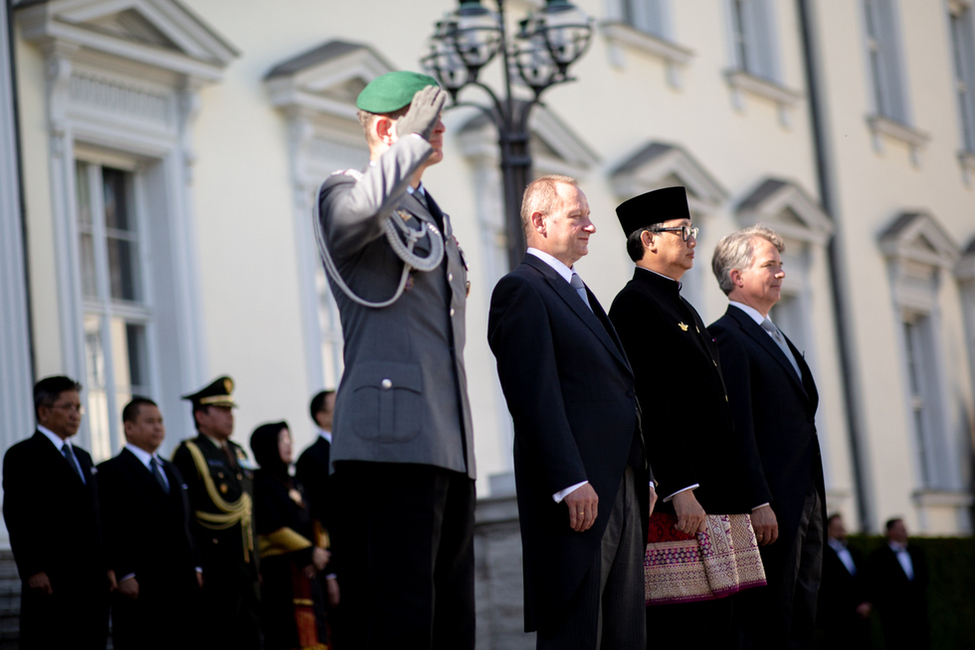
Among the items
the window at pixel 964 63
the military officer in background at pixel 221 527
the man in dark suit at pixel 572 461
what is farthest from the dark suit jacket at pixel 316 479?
the window at pixel 964 63

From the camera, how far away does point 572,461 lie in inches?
178

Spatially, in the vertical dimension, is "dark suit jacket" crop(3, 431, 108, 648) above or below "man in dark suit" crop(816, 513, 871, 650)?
above

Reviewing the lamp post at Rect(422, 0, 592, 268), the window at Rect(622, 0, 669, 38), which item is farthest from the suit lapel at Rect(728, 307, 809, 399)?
the window at Rect(622, 0, 669, 38)

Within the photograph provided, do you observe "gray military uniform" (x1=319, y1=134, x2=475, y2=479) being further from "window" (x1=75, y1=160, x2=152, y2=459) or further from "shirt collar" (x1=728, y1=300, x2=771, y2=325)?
"window" (x1=75, y1=160, x2=152, y2=459)

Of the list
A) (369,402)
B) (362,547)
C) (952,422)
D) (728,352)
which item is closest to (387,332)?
(369,402)

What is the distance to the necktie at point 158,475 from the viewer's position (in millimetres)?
7848

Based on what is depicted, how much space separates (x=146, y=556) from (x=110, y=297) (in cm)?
233

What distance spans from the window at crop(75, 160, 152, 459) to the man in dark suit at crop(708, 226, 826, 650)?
452cm

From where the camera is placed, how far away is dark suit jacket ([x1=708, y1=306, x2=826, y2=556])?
5.92 meters

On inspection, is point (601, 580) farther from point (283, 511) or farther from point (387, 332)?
point (283, 511)

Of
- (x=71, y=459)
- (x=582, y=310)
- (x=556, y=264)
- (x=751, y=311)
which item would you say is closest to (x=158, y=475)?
(x=71, y=459)

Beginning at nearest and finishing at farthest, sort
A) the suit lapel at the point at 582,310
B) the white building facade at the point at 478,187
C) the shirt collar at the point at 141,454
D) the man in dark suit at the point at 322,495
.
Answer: the suit lapel at the point at 582,310
the shirt collar at the point at 141,454
the man in dark suit at the point at 322,495
the white building facade at the point at 478,187

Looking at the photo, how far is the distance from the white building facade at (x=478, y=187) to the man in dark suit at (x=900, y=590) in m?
2.92

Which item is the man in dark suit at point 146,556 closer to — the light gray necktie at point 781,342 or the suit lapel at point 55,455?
the suit lapel at point 55,455
